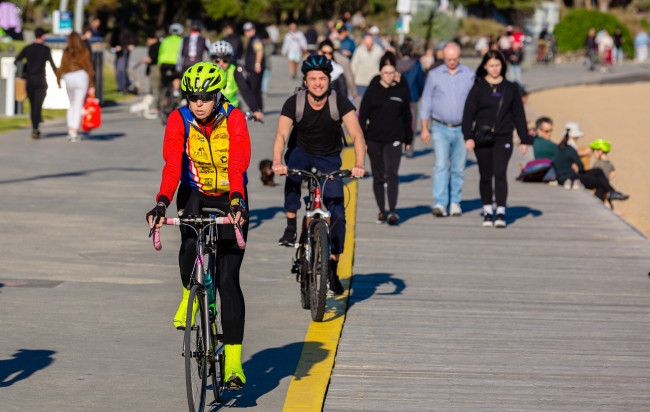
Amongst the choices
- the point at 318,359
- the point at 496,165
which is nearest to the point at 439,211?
the point at 496,165

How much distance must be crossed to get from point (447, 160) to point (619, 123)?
70.4ft

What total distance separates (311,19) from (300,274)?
5755cm

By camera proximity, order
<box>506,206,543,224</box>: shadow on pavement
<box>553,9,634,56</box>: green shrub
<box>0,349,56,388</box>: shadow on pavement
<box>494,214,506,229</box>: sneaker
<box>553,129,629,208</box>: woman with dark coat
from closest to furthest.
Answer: <box>0,349,56,388</box>: shadow on pavement, <box>494,214,506,229</box>: sneaker, <box>506,206,543,224</box>: shadow on pavement, <box>553,129,629,208</box>: woman with dark coat, <box>553,9,634,56</box>: green shrub

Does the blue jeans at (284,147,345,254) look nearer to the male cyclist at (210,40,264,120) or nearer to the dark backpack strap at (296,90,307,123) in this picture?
the dark backpack strap at (296,90,307,123)

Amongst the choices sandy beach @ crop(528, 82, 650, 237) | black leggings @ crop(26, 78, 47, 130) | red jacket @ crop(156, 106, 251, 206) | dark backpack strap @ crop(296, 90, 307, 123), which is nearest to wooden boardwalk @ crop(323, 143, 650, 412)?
red jacket @ crop(156, 106, 251, 206)

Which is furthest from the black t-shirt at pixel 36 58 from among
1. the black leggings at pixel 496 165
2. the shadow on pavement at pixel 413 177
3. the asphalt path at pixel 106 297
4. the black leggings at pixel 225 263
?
the black leggings at pixel 225 263

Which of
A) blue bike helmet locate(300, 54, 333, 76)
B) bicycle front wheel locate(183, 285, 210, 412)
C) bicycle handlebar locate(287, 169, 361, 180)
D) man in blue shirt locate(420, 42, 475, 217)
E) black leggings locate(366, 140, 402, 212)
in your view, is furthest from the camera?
man in blue shirt locate(420, 42, 475, 217)

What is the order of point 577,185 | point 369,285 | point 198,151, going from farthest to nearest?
point 577,185 < point 369,285 < point 198,151

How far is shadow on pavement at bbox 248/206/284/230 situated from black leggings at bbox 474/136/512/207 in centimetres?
228

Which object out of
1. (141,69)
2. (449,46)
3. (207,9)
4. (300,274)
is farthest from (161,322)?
(207,9)

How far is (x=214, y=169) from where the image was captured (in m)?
7.55

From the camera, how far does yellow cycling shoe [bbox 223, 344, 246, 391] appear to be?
7293 millimetres

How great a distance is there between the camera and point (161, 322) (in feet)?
31.5

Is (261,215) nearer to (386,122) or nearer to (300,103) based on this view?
(386,122)
